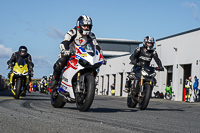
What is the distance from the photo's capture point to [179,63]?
33.6 meters

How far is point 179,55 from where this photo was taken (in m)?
33.6

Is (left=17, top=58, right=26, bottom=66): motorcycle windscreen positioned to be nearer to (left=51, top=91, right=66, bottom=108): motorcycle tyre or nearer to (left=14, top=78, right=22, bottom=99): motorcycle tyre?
(left=14, top=78, right=22, bottom=99): motorcycle tyre

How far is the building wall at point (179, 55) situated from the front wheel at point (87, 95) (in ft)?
77.7

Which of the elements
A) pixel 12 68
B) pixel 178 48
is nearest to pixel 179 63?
pixel 178 48

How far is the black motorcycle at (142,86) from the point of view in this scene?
10.4 metres

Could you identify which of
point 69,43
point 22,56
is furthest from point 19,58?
point 69,43

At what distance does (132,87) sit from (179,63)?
23.1 meters

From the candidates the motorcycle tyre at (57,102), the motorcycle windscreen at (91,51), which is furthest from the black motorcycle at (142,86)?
the motorcycle windscreen at (91,51)

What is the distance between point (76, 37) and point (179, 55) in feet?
85.3

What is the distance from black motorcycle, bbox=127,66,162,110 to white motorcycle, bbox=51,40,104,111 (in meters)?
2.56

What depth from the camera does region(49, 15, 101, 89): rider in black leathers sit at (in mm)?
8531

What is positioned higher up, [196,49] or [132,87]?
[196,49]

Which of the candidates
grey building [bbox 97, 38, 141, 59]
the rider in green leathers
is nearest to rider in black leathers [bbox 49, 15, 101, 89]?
the rider in green leathers

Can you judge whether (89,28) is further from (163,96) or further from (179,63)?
(163,96)
